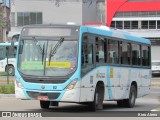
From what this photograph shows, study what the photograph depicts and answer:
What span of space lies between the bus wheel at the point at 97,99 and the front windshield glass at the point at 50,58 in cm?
164

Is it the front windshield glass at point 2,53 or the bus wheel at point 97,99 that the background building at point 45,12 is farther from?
the bus wheel at point 97,99

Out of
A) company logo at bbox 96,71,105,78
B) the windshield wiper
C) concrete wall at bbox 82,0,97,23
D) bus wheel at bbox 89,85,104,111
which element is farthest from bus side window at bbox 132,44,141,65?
concrete wall at bbox 82,0,97,23

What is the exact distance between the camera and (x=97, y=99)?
17.3 metres

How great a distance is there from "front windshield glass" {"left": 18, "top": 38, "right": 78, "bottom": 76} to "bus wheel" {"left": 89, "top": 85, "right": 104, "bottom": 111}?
164cm

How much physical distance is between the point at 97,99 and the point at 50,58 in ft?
7.50

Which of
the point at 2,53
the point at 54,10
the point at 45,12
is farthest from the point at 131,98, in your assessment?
the point at 45,12

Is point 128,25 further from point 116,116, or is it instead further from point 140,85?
point 116,116

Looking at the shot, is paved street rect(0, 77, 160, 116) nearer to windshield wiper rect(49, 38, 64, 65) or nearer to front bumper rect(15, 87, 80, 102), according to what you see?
front bumper rect(15, 87, 80, 102)

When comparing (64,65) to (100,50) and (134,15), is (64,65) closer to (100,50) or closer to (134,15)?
(100,50)

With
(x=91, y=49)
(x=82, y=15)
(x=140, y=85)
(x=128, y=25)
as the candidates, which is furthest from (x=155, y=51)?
(x=91, y=49)

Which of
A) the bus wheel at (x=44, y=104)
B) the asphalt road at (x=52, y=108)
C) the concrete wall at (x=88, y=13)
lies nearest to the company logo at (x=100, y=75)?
the asphalt road at (x=52, y=108)

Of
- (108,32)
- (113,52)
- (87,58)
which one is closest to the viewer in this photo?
(87,58)

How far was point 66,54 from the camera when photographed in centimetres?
1619

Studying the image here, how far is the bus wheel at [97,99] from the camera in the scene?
17047 millimetres
